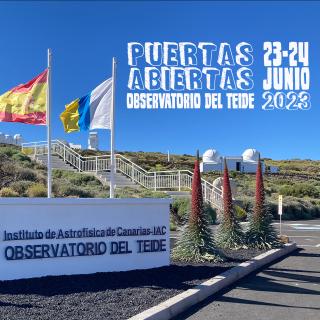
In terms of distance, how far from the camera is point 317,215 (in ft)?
116

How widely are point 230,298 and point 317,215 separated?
28161 millimetres

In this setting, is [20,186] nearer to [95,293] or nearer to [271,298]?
[95,293]

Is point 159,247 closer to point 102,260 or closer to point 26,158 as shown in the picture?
point 102,260

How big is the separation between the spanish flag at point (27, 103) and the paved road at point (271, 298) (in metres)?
4.99

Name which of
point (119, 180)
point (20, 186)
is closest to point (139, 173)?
point (119, 180)

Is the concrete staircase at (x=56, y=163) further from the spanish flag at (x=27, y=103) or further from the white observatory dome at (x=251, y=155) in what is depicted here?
the white observatory dome at (x=251, y=155)

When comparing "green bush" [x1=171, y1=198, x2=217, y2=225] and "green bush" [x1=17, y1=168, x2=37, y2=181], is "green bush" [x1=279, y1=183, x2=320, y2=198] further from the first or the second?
"green bush" [x1=17, y1=168, x2=37, y2=181]

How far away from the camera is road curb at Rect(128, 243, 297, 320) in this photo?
704cm

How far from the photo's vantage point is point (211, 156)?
7525 centimetres

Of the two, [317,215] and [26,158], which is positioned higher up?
[26,158]

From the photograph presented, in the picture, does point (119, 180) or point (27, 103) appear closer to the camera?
point (27, 103)

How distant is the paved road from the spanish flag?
4.99m

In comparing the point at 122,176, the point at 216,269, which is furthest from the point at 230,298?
the point at 122,176

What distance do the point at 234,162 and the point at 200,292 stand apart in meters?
71.7
